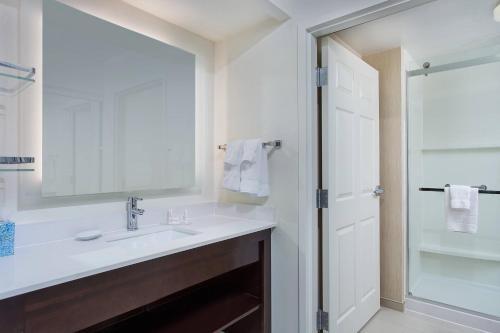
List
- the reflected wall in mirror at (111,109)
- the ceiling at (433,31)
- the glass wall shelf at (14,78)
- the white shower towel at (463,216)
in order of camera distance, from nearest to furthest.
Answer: the glass wall shelf at (14,78) < the reflected wall in mirror at (111,109) < the ceiling at (433,31) < the white shower towel at (463,216)

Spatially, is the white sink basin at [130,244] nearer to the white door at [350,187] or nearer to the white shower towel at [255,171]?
the white shower towel at [255,171]

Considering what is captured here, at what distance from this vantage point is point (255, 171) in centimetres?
180

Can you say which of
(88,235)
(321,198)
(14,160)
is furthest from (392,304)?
(14,160)

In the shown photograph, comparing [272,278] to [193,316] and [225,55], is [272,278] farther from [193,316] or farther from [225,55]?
[225,55]

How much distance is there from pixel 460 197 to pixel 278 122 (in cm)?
164

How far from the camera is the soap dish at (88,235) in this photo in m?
1.40

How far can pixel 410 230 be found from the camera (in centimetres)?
256

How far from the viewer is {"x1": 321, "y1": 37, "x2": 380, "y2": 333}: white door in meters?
1.77

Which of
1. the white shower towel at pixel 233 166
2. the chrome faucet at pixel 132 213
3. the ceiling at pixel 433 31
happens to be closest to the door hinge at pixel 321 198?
the white shower towel at pixel 233 166

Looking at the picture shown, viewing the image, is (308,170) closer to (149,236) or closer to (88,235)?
(149,236)

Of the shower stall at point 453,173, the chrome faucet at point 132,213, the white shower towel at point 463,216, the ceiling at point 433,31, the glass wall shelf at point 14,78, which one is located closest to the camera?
the glass wall shelf at point 14,78

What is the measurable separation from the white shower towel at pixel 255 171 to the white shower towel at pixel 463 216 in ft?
5.22

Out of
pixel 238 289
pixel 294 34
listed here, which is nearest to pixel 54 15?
pixel 294 34

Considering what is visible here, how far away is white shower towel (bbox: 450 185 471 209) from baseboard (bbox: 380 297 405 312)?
89 centimetres
